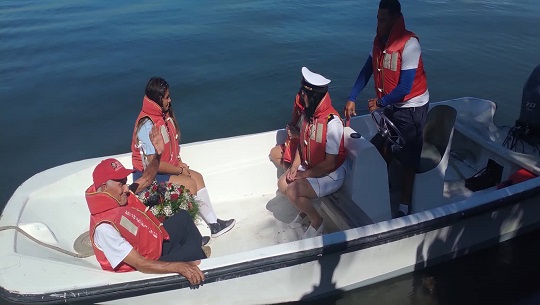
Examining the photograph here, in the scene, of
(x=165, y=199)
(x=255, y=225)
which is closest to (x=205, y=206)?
(x=165, y=199)

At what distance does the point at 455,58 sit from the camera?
881cm

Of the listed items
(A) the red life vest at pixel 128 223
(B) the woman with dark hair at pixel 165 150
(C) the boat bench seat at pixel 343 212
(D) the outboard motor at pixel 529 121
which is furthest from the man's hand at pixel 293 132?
(D) the outboard motor at pixel 529 121

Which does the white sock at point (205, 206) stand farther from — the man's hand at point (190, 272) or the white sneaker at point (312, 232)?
the man's hand at point (190, 272)

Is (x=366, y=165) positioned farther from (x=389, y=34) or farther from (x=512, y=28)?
(x=512, y=28)

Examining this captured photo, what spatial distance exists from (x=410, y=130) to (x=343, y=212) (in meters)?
0.88

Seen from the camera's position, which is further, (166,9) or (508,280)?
(166,9)

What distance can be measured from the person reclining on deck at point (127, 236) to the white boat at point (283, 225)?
0.08 m

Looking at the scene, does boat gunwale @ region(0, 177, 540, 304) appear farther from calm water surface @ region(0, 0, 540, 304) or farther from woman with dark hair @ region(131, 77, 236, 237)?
woman with dark hair @ region(131, 77, 236, 237)

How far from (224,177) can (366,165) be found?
4.51 feet

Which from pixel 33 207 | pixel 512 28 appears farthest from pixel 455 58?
pixel 33 207

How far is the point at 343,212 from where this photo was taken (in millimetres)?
3699

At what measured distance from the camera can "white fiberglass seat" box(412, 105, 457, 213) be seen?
163 inches

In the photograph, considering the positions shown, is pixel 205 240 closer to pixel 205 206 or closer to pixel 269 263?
pixel 205 206

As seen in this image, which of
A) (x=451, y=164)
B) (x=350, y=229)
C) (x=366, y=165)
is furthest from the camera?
(x=451, y=164)
